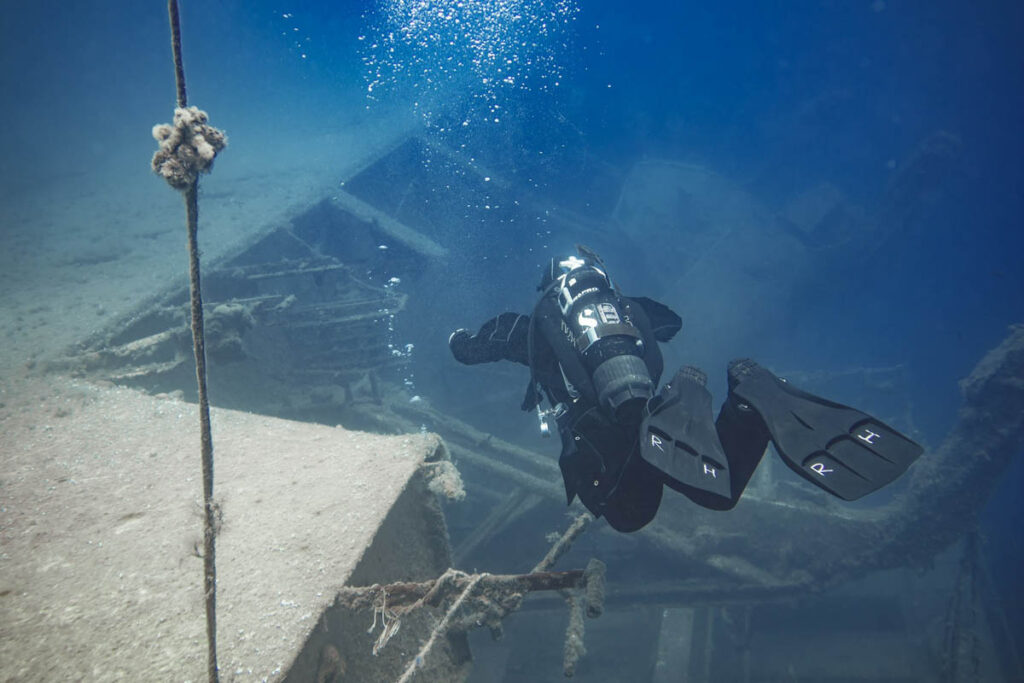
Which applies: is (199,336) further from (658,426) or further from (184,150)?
(658,426)

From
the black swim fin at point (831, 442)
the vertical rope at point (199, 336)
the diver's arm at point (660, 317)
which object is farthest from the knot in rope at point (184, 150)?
the diver's arm at point (660, 317)

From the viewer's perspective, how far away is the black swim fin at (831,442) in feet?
5.98

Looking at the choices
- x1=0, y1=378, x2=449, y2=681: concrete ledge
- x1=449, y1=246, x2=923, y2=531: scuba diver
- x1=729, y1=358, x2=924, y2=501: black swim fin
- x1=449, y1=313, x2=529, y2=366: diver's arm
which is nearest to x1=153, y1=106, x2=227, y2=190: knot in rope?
x1=0, y1=378, x2=449, y2=681: concrete ledge

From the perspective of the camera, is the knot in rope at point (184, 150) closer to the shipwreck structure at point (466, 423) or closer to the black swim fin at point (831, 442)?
the shipwreck structure at point (466, 423)

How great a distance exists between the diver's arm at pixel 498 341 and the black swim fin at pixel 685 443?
1.31 meters

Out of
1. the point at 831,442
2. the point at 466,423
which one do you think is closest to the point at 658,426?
the point at 831,442

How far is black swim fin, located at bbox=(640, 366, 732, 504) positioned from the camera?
194cm

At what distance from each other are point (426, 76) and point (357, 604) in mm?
72885

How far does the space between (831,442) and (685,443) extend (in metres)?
0.60

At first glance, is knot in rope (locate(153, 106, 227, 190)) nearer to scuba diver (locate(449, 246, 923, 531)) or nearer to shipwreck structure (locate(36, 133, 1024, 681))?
shipwreck structure (locate(36, 133, 1024, 681))

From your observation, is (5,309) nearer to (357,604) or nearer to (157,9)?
(357,604)

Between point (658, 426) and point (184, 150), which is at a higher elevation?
point (184, 150)

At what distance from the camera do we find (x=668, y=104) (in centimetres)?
6372

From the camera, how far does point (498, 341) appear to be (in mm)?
3486
